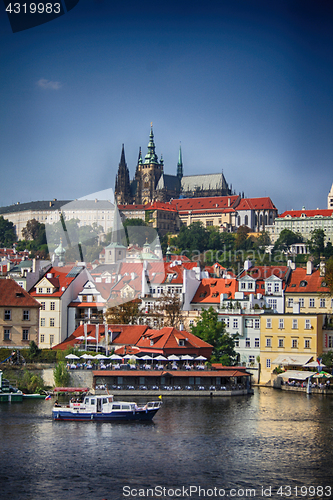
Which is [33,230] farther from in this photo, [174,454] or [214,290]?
[174,454]

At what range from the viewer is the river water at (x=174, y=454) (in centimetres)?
3003

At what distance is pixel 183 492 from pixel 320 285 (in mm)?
39463

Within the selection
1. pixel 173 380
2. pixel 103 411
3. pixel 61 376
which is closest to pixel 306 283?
pixel 173 380

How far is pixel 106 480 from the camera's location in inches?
1224

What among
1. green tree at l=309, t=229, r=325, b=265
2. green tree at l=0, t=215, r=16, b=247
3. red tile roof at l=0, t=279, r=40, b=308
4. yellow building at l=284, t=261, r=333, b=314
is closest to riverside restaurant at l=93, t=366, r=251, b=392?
red tile roof at l=0, t=279, r=40, b=308

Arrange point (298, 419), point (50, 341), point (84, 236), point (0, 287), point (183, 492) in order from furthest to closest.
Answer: point (84, 236) < point (50, 341) < point (0, 287) < point (298, 419) < point (183, 492)

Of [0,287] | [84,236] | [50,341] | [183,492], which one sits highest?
[84,236]

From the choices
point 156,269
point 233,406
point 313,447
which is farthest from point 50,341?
point 313,447

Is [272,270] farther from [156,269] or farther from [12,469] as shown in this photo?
[12,469]

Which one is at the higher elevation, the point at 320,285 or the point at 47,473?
the point at 320,285

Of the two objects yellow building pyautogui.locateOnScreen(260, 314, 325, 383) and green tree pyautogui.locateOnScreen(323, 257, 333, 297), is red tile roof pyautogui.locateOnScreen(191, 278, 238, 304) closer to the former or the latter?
yellow building pyautogui.locateOnScreen(260, 314, 325, 383)

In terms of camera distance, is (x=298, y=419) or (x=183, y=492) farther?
(x=298, y=419)

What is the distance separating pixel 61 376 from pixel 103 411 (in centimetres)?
924

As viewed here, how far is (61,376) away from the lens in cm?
5319
